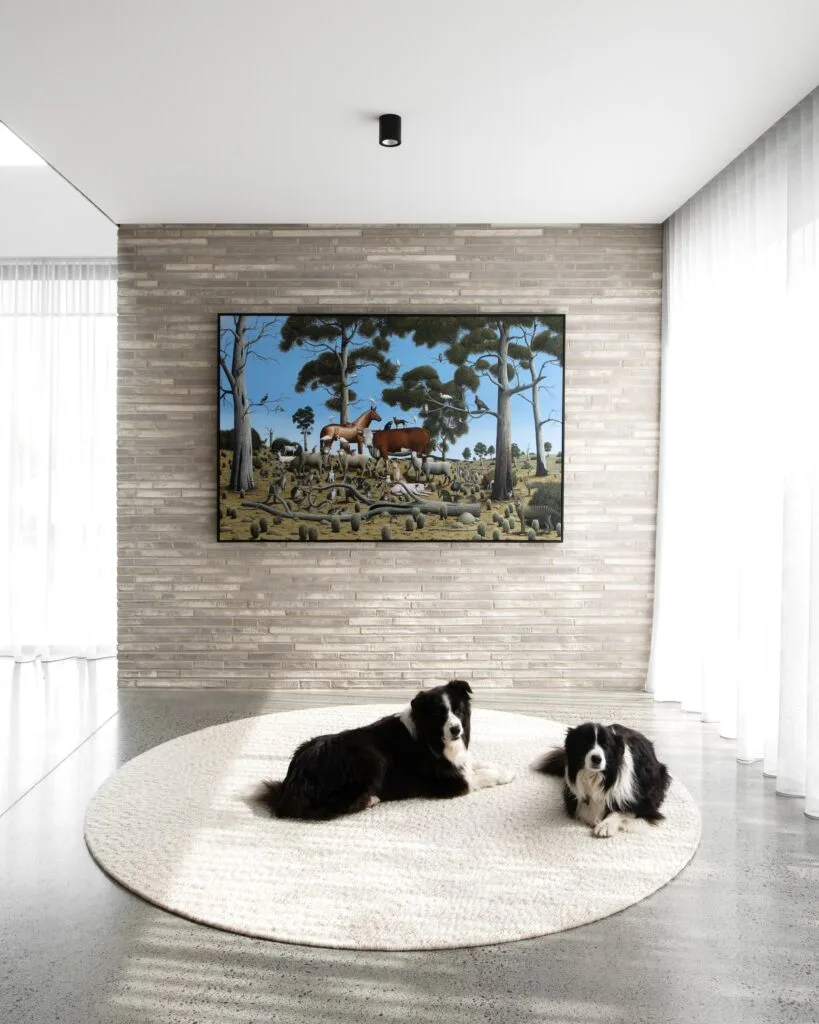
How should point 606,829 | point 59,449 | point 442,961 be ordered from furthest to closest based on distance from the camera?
point 59,449 → point 606,829 → point 442,961

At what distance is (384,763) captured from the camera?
10.7 ft

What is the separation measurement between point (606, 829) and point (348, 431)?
2.98 metres

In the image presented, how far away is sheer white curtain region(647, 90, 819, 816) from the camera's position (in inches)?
139

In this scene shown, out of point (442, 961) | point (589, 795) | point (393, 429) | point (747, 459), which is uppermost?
point (393, 429)

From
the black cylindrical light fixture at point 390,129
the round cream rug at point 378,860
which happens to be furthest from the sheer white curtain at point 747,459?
the black cylindrical light fixture at point 390,129

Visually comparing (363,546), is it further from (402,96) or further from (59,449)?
(402,96)

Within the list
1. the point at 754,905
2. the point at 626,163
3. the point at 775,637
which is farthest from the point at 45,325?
the point at 754,905

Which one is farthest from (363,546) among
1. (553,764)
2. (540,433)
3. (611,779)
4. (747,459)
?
(611,779)

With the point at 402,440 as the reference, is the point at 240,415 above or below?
above

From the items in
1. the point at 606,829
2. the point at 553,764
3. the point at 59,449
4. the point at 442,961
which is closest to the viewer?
the point at 442,961

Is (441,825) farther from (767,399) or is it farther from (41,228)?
(41,228)

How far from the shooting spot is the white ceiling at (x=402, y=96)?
2.88 metres

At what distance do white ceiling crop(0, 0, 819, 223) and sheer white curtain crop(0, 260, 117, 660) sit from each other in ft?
4.63

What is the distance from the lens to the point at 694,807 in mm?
3322
